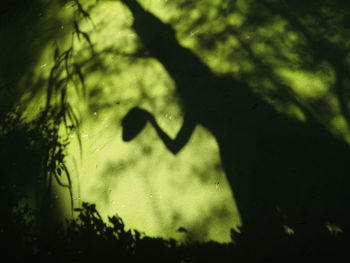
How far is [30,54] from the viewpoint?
20.7 ft

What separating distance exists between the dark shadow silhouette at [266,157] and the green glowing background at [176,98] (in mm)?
128

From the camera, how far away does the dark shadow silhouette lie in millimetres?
2994

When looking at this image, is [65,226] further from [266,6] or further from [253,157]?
[266,6]

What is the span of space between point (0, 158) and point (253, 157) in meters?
4.41

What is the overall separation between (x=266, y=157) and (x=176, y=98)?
1.72m

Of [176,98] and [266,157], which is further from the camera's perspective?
[176,98]

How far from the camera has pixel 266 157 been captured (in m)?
3.48

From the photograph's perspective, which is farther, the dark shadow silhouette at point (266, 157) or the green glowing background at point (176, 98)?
the green glowing background at point (176, 98)

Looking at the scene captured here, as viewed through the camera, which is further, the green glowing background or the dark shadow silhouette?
the green glowing background

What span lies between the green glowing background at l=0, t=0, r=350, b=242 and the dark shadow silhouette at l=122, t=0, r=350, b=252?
0.13 meters

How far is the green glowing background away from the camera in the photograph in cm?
348

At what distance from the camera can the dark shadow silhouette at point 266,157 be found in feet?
9.82

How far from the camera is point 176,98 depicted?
438 centimetres

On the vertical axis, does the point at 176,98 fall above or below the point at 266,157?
above
